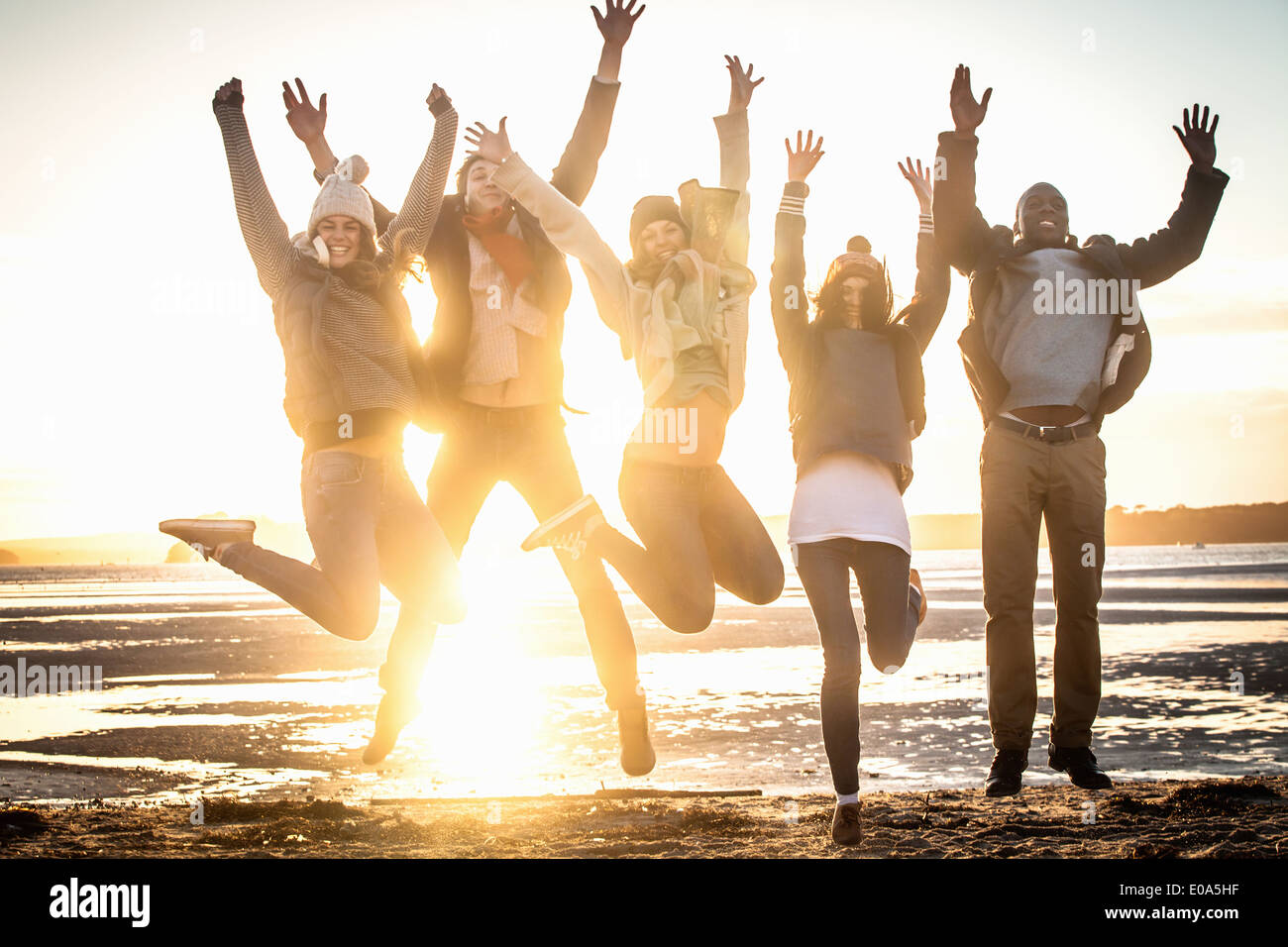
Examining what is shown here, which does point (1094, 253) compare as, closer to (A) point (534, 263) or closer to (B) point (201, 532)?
(A) point (534, 263)

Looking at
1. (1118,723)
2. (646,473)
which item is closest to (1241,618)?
(1118,723)

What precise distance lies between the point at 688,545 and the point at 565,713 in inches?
397

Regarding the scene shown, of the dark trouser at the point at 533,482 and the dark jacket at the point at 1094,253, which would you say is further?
the dark jacket at the point at 1094,253

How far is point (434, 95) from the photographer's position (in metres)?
5.11

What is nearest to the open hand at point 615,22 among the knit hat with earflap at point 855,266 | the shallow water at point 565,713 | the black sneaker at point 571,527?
the knit hat with earflap at point 855,266

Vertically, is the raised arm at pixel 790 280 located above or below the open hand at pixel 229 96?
below

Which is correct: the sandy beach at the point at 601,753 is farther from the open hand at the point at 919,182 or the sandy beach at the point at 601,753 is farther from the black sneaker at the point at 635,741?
the open hand at the point at 919,182

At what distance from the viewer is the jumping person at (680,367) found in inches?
196

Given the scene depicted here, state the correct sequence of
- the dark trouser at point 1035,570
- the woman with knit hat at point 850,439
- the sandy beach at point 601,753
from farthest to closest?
the sandy beach at point 601,753, the dark trouser at point 1035,570, the woman with knit hat at point 850,439

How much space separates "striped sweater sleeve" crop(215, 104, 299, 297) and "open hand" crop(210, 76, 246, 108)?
22 mm

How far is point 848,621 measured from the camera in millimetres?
4734

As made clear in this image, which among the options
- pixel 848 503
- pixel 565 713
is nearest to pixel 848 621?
pixel 848 503

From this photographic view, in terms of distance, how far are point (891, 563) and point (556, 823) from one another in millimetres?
3906
